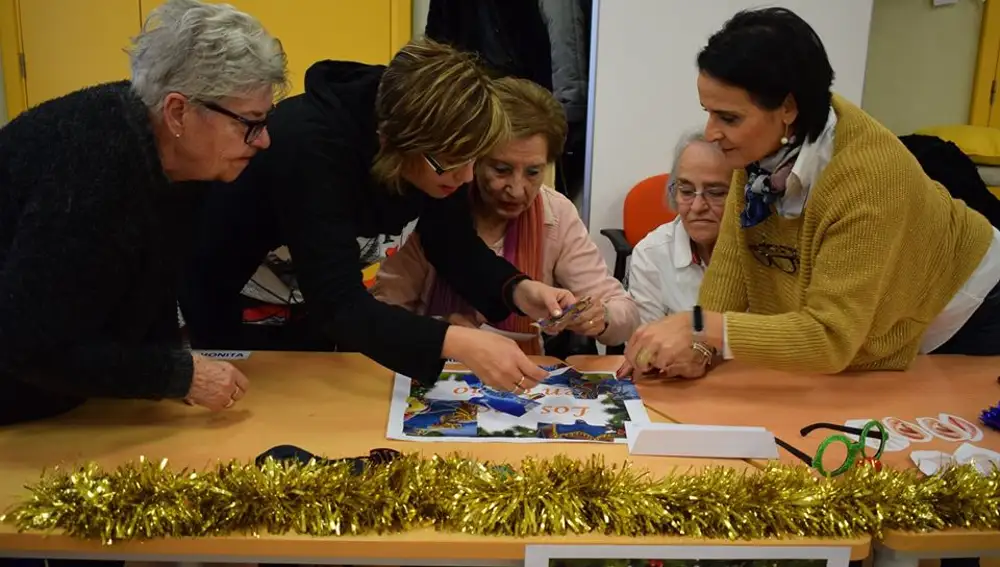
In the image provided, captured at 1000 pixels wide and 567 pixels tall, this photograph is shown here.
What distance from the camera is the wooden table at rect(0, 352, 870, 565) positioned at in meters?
1.04

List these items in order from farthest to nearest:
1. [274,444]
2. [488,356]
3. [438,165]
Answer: [438,165] → [488,356] → [274,444]

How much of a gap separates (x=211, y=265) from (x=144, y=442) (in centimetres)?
58

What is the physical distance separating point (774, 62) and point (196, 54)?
0.97 m

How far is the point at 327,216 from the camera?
4.77 feet

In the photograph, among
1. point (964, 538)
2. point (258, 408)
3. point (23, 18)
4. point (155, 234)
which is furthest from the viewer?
point (23, 18)

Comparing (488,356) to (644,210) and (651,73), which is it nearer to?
(644,210)

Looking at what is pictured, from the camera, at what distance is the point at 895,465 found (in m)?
1.25

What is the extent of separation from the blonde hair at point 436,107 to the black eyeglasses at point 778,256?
61 centimetres

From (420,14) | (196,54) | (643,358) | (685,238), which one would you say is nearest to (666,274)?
(685,238)

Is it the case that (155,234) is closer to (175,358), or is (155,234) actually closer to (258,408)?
(175,358)

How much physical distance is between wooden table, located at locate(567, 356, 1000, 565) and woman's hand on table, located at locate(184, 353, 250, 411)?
0.70 metres

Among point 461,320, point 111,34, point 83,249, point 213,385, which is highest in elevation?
point 111,34

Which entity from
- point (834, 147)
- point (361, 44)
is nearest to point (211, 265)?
point (834, 147)

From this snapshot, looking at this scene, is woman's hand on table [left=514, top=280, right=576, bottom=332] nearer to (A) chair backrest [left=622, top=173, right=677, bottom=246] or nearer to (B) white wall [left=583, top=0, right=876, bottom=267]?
(A) chair backrest [left=622, top=173, right=677, bottom=246]
